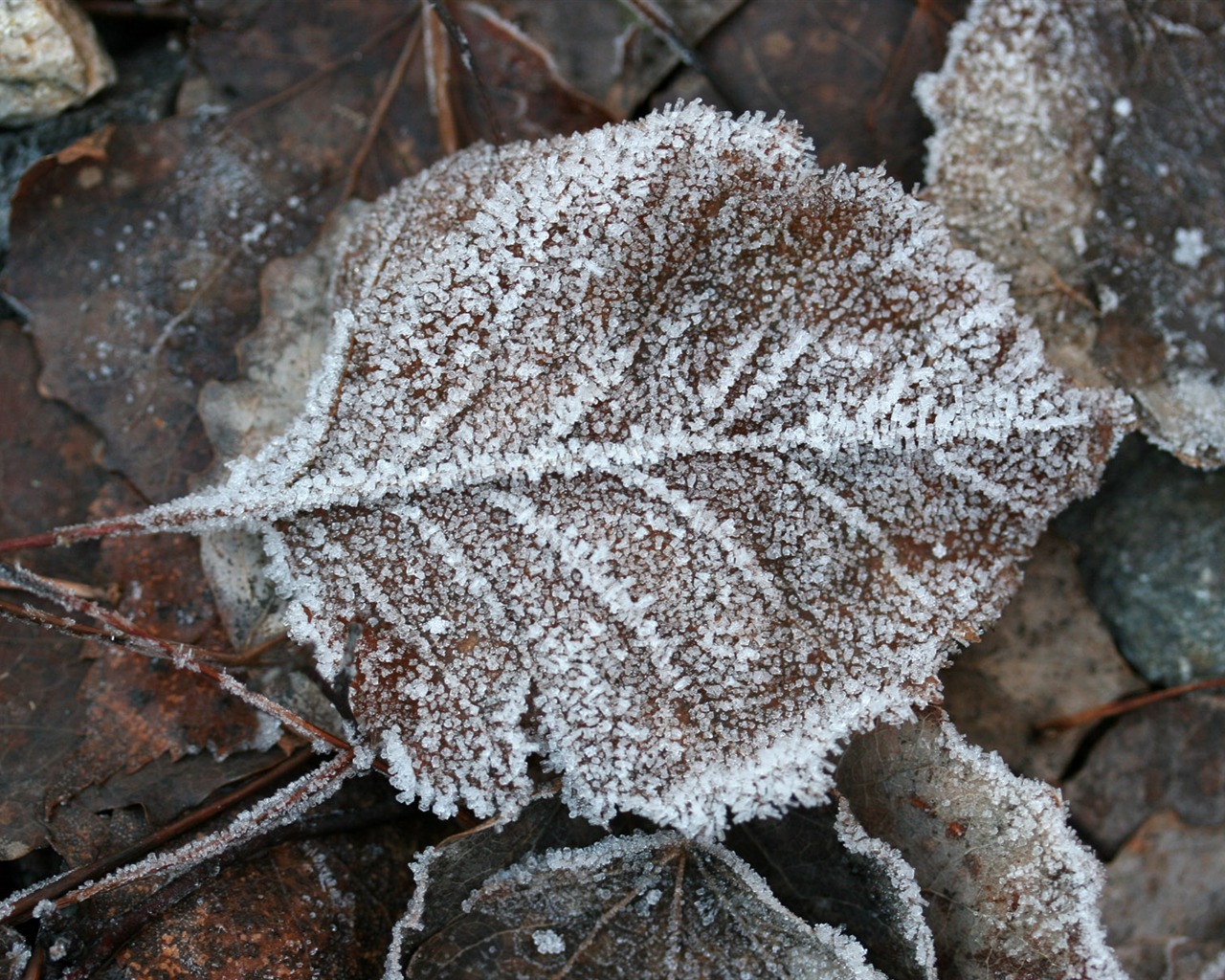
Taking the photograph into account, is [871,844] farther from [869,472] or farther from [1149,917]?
[1149,917]

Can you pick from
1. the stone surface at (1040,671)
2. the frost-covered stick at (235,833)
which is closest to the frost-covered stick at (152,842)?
the frost-covered stick at (235,833)

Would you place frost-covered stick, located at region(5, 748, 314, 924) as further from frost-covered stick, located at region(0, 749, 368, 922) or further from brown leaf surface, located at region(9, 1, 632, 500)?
brown leaf surface, located at region(9, 1, 632, 500)

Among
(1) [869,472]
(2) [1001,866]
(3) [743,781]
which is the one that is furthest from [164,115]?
(2) [1001,866]

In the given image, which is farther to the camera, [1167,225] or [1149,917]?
[1149,917]

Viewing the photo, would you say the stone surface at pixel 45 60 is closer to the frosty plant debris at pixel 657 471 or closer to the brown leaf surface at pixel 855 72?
the frosty plant debris at pixel 657 471

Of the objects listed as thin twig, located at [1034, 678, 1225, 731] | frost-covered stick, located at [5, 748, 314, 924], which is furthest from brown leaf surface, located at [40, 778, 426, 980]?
thin twig, located at [1034, 678, 1225, 731]

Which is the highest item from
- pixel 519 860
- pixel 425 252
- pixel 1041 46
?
pixel 1041 46

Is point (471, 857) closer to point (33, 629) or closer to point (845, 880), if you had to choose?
point (845, 880)
